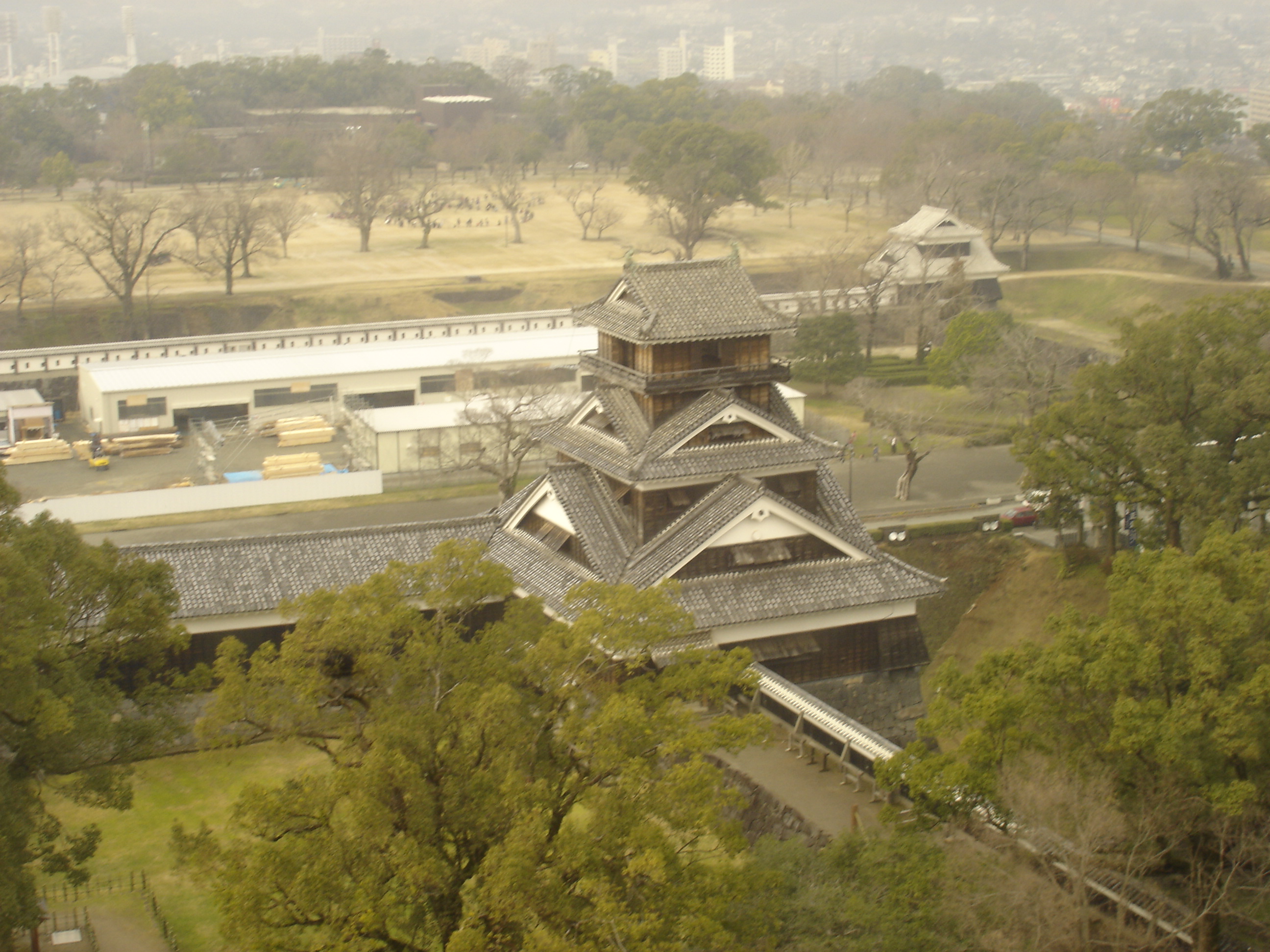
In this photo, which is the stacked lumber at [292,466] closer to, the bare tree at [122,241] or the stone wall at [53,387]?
the stone wall at [53,387]

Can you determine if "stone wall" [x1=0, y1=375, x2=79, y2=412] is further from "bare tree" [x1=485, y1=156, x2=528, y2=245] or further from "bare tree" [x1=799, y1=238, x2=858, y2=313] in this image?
"bare tree" [x1=485, y1=156, x2=528, y2=245]

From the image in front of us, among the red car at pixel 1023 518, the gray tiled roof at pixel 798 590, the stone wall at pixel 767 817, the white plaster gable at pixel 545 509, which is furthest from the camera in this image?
the red car at pixel 1023 518

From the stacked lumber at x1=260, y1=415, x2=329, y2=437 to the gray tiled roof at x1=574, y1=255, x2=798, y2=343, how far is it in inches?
1011

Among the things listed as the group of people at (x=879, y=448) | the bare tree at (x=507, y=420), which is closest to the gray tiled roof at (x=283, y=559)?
the bare tree at (x=507, y=420)

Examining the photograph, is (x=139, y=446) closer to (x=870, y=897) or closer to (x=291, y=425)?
(x=291, y=425)

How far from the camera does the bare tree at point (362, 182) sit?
82.0 m

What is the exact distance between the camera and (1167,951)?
741 inches

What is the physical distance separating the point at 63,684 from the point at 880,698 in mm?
15462

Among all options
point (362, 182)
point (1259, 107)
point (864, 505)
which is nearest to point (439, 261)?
point (362, 182)

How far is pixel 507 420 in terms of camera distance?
41500 mm

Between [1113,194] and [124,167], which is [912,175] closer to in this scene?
[1113,194]

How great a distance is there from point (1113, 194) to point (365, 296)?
1728 inches

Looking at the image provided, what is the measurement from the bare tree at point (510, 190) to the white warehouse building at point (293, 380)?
30.2m

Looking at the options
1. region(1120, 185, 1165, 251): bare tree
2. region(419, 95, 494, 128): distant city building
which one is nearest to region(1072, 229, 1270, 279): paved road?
region(1120, 185, 1165, 251): bare tree
